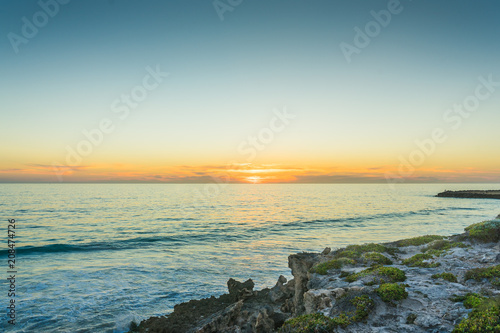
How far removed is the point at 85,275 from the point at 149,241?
15645 mm

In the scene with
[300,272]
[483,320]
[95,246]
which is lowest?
[95,246]

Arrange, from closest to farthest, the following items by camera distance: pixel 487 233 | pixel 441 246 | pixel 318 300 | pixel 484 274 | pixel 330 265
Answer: pixel 318 300, pixel 484 274, pixel 330 265, pixel 441 246, pixel 487 233

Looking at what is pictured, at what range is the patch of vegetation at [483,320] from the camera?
8273 mm

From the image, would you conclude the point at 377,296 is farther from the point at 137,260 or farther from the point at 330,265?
the point at 137,260

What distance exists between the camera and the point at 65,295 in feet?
68.5

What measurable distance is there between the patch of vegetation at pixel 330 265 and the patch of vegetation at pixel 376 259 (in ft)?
3.59

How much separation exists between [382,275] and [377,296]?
102 inches

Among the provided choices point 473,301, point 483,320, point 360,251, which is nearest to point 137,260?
point 360,251

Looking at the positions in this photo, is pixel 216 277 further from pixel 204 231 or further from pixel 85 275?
pixel 204 231

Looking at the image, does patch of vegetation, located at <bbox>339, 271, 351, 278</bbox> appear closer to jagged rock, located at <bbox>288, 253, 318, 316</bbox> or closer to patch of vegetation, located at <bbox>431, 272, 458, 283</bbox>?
jagged rock, located at <bbox>288, 253, 318, 316</bbox>

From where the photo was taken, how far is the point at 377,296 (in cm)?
1115

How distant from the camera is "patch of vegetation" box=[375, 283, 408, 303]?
10961 mm

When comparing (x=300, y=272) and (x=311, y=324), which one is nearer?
(x=311, y=324)

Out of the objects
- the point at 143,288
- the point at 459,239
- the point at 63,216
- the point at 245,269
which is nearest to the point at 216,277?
the point at 245,269
